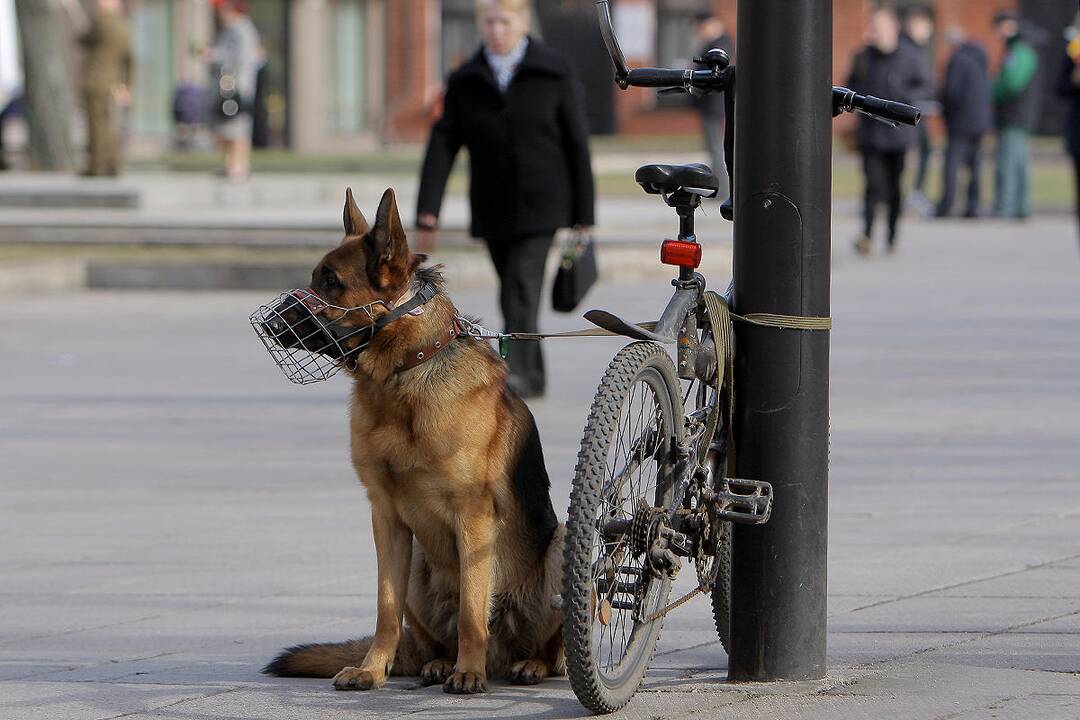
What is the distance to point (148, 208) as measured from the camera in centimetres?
2103

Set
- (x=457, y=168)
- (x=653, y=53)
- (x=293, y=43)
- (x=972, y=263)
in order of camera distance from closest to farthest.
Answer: (x=972, y=263), (x=457, y=168), (x=293, y=43), (x=653, y=53)

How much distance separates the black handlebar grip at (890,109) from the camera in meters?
4.78

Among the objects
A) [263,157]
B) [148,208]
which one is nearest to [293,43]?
[263,157]

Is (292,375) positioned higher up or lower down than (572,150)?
lower down

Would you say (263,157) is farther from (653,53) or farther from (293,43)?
(653,53)

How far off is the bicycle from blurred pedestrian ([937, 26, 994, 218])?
18.7 m

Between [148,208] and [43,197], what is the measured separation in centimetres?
115

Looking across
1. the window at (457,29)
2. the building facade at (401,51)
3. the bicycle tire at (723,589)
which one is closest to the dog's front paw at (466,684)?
the bicycle tire at (723,589)

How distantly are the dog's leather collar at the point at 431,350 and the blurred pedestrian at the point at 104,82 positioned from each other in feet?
64.7

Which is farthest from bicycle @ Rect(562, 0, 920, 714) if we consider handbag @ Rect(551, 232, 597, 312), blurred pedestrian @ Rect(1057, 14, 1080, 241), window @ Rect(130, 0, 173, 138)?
window @ Rect(130, 0, 173, 138)

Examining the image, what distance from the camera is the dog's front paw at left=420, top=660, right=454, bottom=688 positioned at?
4.87 m

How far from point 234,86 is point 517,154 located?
48.1 ft

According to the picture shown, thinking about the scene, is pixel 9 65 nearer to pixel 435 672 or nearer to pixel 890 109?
pixel 435 672

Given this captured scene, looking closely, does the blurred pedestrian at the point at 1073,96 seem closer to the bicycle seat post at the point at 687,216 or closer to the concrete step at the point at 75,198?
the concrete step at the point at 75,198
